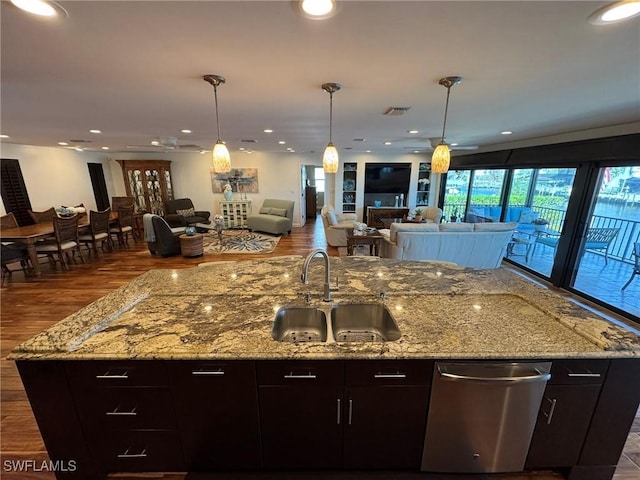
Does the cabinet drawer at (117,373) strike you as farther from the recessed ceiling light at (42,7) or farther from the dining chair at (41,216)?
the dining chair at (41,216)

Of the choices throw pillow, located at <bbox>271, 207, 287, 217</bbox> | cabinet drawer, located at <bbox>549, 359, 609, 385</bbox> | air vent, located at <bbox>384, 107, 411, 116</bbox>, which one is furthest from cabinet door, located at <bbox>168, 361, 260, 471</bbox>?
throw pillow, located at <bbox>271, 207, 287, 217</bbox>

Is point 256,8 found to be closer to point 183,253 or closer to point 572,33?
point 572,33

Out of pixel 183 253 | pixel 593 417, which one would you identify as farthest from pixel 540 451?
pixel 183 253

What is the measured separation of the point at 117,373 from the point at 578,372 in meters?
2.31

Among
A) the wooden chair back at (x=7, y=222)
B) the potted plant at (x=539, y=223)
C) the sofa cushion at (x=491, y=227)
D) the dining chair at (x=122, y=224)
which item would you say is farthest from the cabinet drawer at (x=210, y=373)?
the dining chair at (x=122, y=224)

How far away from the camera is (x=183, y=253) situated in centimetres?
537

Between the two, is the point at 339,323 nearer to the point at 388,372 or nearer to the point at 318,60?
the point at 388,372

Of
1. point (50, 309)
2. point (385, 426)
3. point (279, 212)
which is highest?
point (279, 212)

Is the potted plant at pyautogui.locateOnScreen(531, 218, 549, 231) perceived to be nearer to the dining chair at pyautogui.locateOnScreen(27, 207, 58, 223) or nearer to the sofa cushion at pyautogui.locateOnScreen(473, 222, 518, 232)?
the sofa cushion at pyautogui.locateOnScreen(473, 222, 518, 232)

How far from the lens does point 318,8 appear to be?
1.05m

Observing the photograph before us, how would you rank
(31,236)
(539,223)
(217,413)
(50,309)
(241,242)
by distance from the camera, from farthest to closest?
(241,242)
(539,223)
(31,236)
(50,309)
(217,413)

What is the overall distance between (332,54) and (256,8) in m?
0.55

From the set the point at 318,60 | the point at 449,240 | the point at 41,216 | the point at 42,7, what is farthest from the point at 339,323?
the point at 41,216

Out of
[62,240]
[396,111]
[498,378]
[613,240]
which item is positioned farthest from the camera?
[62,240]
